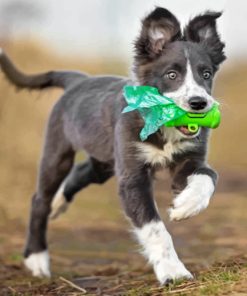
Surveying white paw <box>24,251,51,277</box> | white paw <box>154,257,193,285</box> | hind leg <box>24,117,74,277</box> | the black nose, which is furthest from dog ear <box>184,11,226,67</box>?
white paw <box>24,251,51,277</box>

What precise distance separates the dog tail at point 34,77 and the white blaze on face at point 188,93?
279cm

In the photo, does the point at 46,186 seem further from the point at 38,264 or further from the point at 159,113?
the point at 159,113

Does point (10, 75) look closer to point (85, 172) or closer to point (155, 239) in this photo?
point (85, 172)

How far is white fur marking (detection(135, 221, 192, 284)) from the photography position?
19.6ft

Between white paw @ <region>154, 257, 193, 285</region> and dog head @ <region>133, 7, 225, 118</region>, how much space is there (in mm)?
1139

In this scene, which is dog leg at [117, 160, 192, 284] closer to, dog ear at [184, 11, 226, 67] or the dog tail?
dog ear at [184, 11, 226, 67]

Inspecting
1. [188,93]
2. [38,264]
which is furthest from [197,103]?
[38,264]

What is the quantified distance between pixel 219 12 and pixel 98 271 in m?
2.81

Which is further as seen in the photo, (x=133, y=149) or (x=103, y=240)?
(x=103, y=240)

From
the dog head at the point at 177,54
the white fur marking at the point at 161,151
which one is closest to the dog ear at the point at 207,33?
the dog head at the point at 177,54

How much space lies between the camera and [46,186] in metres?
8.55

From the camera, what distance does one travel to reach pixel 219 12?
679cm

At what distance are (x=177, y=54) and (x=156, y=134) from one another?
2.18ft

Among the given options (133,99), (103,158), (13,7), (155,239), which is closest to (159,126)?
(133,99)
